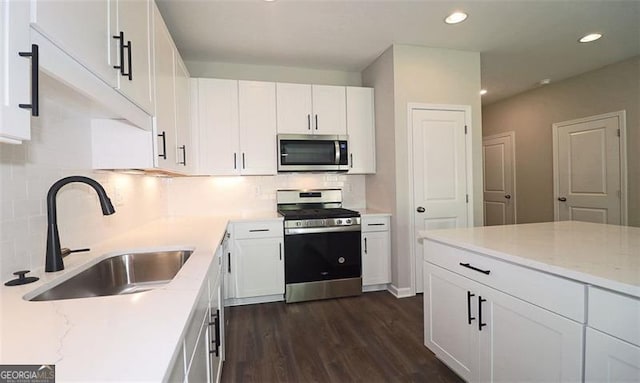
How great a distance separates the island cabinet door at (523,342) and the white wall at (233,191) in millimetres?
2342

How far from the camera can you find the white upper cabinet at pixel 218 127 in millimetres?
2975

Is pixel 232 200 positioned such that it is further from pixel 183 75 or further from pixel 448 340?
pixel 448 340

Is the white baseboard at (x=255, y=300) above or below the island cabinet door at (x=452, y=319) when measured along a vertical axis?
below

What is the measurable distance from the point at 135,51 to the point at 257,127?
5.86 ft

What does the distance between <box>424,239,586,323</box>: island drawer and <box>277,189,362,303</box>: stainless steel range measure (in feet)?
4.36

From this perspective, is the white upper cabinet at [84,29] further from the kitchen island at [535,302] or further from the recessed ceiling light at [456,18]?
the recessed ceiling light at [456,18]

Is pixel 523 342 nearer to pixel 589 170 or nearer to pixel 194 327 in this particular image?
pixel 194 327

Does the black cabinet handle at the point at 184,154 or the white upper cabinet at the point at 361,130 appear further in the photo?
the white upper cabinet at the point at 361,130

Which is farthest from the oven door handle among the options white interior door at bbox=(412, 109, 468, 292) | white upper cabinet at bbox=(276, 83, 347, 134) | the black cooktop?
white upper cabinet at bbox=(276, 83, 347, 134)

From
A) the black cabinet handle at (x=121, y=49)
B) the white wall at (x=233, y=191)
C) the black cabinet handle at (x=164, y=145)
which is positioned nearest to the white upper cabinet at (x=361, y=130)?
the white wall at (x=233, y=191)

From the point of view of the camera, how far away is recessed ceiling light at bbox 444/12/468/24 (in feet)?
7.97

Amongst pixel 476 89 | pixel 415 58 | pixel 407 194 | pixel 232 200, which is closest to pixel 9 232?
pixel 232 200

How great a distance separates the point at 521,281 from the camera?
4.06 ft

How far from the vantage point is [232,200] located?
11.0 ft
